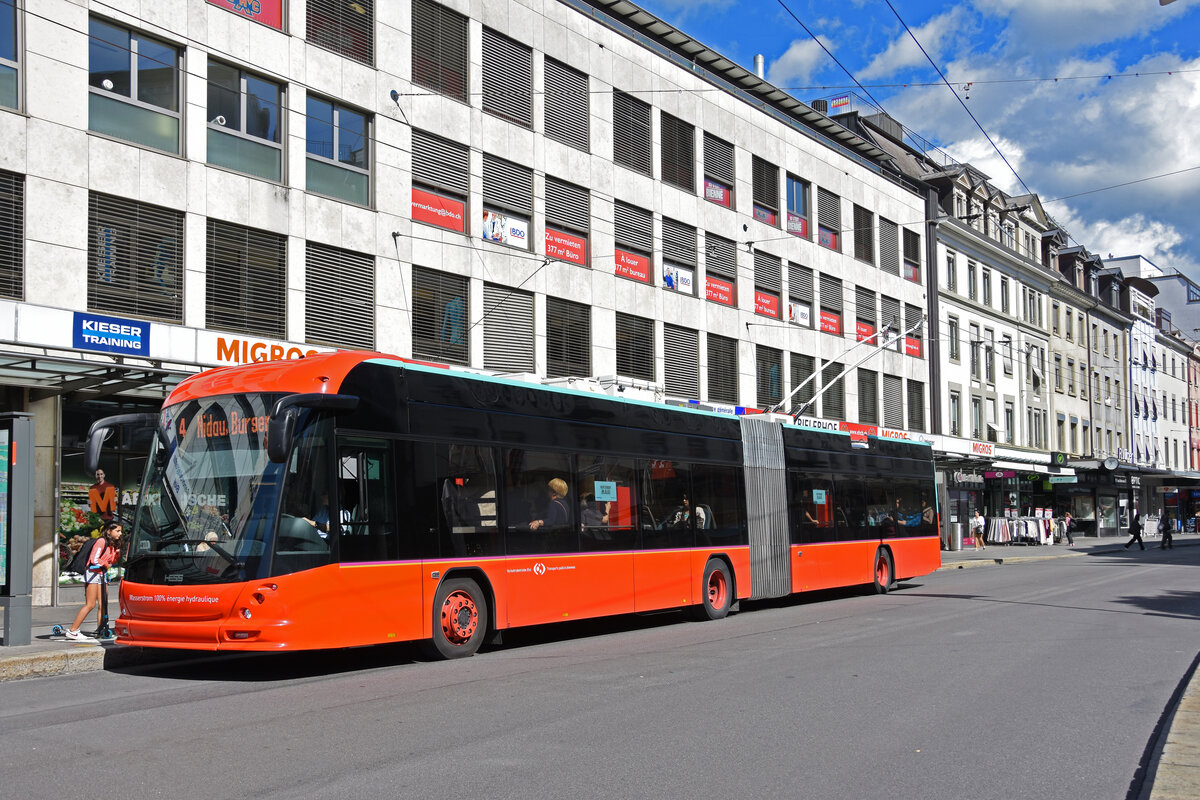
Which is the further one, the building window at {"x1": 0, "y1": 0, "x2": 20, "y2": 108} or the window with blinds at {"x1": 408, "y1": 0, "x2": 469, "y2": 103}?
the window with blinds at {"x1": 408, "y1": 0, "x2": 469, "y2": 103}

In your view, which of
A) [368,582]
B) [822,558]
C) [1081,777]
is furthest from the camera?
[822,558]

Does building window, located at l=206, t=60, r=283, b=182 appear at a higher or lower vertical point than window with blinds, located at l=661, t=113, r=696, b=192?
lower

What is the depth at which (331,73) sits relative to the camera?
21875mm

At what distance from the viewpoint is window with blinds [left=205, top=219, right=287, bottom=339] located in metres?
19.7

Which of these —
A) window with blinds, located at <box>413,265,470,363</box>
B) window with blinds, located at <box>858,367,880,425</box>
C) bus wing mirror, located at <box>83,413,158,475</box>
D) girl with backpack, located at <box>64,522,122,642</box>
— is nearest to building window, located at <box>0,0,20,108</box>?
girl with backpack, located at <box>64,522,122,642</box>

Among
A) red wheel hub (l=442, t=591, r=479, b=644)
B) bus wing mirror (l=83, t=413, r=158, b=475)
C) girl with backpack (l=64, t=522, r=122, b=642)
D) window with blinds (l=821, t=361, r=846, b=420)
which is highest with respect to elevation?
window with blinds (l=821, t=361, r=846, b=420)

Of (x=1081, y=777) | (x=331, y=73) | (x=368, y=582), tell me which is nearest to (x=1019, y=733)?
(x=1081, y=777)

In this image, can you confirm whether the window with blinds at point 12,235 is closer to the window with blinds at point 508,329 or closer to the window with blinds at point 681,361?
the window with blinds at point 508,329

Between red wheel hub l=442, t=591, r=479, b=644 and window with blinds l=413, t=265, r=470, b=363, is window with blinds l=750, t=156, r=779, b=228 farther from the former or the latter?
red wheel hub l=442, t=591, r=479, b=644

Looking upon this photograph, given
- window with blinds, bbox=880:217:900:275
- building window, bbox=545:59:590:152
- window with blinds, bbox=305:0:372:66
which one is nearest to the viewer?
window with blinds, bbox=305:0:372:66

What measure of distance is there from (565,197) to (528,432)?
14844mm

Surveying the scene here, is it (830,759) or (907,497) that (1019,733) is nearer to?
(830,759)

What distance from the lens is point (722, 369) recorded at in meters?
33.3

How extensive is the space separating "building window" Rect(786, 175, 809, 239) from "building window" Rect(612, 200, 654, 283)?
7833 millimetres
